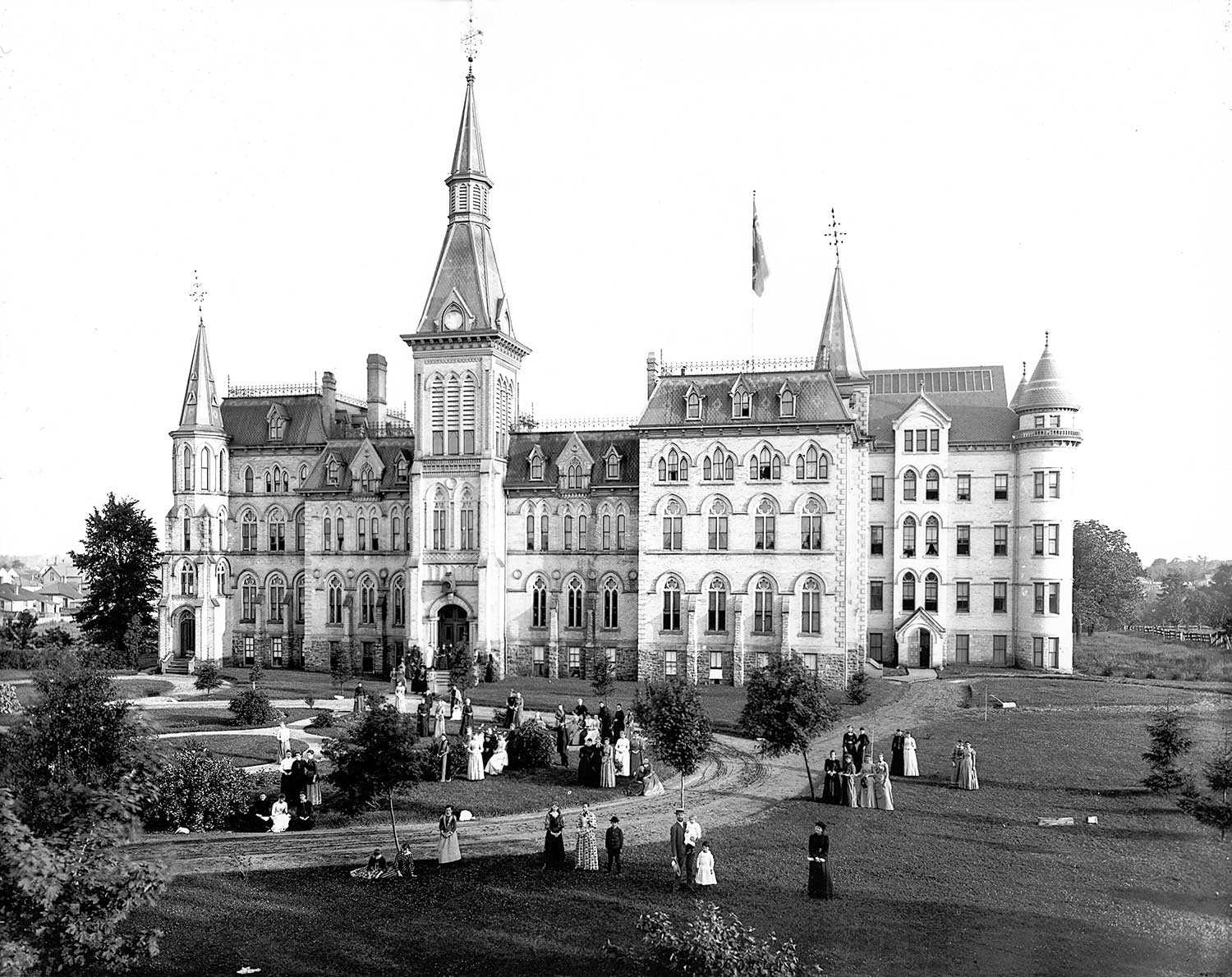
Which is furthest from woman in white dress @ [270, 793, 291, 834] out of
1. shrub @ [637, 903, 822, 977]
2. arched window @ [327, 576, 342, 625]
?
arched window @ [327, 576, 342, 625]

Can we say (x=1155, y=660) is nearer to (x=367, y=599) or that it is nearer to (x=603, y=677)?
(x=603, y=677)

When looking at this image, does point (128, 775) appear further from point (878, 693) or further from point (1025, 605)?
point (1025, 605)

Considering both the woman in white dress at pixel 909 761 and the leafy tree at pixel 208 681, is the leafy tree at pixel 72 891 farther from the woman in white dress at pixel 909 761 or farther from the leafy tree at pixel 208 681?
the leafy tree at pixel 208 681

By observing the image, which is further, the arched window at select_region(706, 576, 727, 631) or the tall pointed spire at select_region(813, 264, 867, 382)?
the tall pointed spire at select_region(813, 264, 867, 382)

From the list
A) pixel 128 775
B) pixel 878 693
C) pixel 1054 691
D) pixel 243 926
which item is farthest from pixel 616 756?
pixel 1054 691

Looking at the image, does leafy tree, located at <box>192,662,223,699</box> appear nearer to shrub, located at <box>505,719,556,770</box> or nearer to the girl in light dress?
shrub, located at <box>505,719,556,770</box>

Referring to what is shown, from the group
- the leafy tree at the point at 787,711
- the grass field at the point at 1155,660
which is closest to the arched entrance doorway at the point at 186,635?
the leafy tree at the point at 787,711
